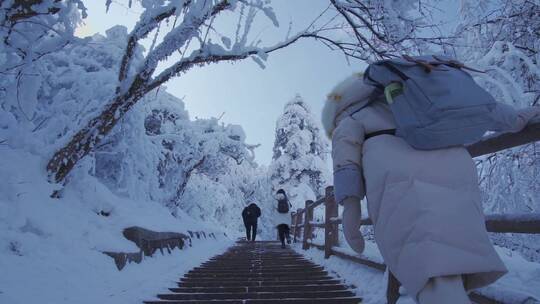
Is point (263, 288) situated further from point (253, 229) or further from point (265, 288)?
point (253, 229)

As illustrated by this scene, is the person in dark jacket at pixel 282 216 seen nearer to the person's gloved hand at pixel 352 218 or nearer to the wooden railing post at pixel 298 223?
the wooden railing post at pixel 298 223

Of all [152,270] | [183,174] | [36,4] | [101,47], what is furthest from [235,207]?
[36,4]

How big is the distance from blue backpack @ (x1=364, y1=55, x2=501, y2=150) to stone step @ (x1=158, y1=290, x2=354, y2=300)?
6.94ft

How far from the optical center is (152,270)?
16.9ft

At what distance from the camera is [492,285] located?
2.02 m

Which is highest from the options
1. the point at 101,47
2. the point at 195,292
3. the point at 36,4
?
the point at 101,47

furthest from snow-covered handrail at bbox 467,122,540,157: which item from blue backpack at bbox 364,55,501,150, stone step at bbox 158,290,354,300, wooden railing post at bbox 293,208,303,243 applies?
wooden railing post at bbox 293,208,303,243

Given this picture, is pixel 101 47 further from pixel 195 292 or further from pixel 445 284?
pixel 445 284

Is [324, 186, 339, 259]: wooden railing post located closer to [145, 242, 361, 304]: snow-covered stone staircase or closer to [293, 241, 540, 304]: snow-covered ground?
[293, 241, 540, 304]: snow-covered ground

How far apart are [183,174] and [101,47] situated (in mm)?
6324

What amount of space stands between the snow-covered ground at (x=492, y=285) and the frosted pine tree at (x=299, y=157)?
20.4 m

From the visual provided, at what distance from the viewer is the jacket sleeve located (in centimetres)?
195

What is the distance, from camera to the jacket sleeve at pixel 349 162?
195 cm

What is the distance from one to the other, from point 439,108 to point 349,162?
18.7 inches
